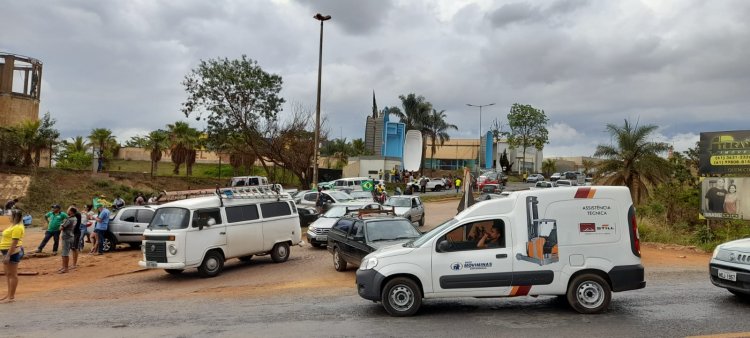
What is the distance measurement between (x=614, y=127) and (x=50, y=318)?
2194 centimetres

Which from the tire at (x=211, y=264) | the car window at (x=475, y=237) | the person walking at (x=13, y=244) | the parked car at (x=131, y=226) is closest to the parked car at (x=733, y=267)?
the car window at (x=475, y=237)

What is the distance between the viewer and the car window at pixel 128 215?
19.7 m

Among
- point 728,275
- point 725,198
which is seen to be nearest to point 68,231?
point 728,275

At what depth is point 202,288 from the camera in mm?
12914

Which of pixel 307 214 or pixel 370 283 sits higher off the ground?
pixel 307 214

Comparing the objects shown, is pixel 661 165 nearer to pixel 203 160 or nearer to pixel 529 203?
pixel 529 203

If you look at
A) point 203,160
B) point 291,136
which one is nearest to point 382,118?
point 291,136

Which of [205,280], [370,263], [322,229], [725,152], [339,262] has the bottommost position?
[205,280]

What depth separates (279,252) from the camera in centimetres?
1619

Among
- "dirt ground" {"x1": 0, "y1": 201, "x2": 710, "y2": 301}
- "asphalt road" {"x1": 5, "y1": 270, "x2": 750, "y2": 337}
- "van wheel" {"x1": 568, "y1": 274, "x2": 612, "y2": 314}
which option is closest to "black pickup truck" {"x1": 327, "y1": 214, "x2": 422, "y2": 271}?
"dirt ground" {"x1": 0, "y1": 201, "x2": 710, "y2": 301}

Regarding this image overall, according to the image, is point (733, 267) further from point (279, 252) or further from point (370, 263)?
point (279, 252)

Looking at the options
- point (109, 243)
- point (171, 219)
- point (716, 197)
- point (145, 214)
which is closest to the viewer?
point (171, 219)

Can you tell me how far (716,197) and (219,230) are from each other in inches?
645

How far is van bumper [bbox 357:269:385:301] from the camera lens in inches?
338
